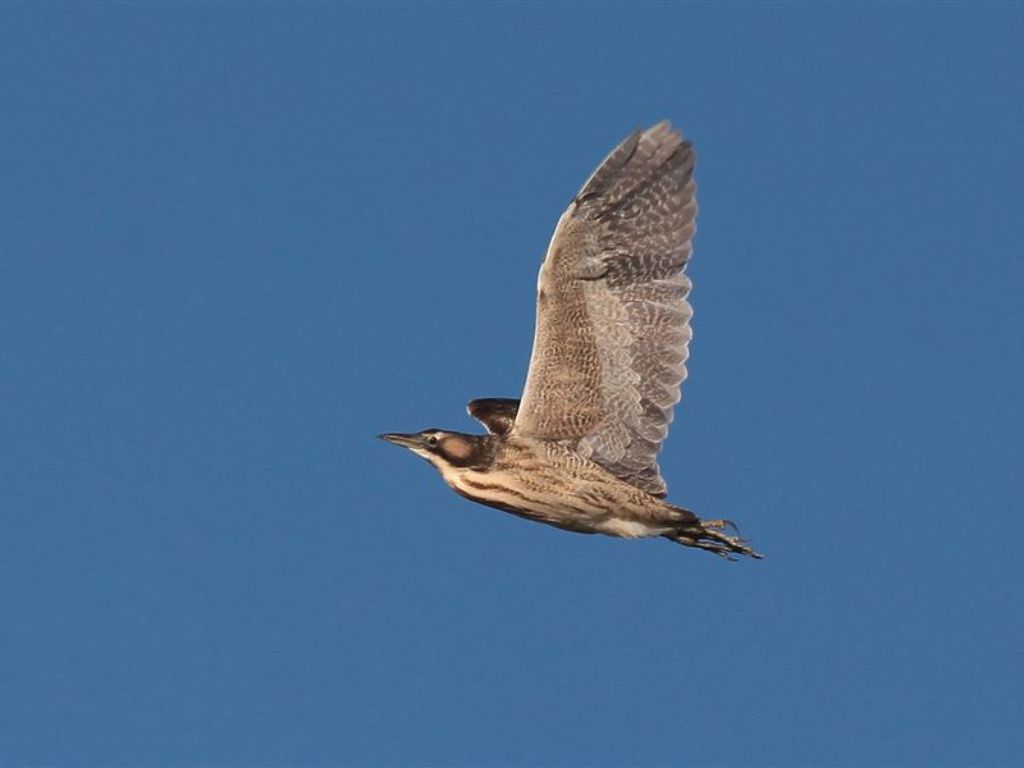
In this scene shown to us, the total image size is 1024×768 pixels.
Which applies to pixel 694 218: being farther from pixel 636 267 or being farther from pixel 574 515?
pixel 574 515

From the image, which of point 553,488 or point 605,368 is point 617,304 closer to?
point 605,368

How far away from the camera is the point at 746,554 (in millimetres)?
19609

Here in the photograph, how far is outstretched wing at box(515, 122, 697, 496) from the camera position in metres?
18.8

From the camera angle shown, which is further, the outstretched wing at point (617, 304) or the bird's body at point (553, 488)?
the bird's body at point (553, 488)

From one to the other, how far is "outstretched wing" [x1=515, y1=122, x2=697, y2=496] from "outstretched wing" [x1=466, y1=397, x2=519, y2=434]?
58 centimetres

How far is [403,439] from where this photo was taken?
63.2 ft

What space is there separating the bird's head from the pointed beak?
0.10 ft

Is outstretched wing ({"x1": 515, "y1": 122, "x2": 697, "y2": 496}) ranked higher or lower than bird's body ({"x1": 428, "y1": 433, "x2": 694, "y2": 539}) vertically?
higher

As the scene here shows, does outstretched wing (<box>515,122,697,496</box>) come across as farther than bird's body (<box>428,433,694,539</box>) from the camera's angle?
No

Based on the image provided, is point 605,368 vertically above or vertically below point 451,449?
above

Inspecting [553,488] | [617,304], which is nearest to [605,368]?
[617,304]

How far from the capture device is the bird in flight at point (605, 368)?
742 inches

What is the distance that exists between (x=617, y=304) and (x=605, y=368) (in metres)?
0.35

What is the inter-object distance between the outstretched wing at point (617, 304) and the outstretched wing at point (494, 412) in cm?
58
